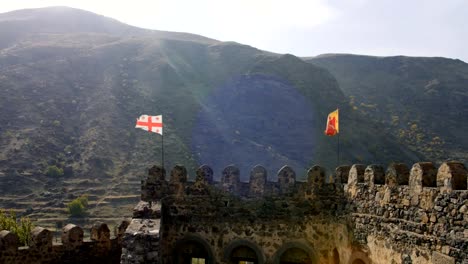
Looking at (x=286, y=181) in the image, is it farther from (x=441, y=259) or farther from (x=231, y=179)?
(x=441, y=259)

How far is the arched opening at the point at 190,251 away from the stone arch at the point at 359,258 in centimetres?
403

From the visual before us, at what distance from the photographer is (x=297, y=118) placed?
7238cm

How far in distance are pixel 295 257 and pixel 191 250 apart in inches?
119

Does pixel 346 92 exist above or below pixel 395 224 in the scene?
above

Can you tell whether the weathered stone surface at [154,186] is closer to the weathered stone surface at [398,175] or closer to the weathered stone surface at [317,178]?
the weathered stone surface at [317,178]

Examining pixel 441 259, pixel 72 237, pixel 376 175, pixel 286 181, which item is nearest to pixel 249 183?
pixel 286 181

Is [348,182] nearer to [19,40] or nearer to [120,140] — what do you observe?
[120,140]

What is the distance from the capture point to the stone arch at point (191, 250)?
13.2m

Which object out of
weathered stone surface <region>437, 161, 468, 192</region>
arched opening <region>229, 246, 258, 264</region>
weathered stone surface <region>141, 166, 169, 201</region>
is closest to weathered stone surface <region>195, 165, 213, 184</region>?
weathered stone surface <region>141, 166, 169, 201</region>

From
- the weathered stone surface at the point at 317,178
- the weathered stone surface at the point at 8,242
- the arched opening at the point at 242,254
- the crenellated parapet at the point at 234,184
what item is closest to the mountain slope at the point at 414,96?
the weathered stone surface at the point at 317,178

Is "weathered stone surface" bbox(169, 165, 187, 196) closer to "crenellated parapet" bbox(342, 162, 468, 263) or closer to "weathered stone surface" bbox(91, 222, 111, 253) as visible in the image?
"weathered stone surface" bbox(91, 222, 111, 253)

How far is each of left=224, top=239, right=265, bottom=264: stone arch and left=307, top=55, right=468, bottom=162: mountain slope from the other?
4389cm

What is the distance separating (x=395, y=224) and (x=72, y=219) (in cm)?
3530

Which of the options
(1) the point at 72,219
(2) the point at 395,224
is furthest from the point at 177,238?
(1) the point at 72,219
